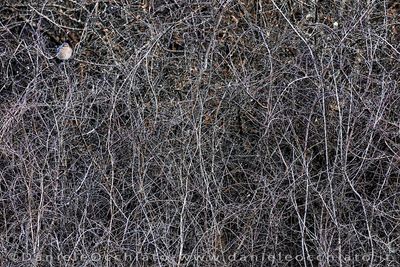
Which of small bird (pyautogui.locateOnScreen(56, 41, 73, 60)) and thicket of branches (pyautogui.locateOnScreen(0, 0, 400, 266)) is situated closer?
thicket of branches (pyautogui.locateOnScreen(0, 0, 400, 266))

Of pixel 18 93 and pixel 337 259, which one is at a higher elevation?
pixel 18 93

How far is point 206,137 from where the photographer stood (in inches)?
156

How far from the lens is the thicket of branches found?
3611mm

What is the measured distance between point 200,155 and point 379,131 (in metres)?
0.99

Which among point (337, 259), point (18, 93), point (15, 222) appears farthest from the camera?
point (18, 93)

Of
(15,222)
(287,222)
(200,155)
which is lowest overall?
(287,222)

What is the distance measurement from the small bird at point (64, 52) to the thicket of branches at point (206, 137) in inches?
2.4

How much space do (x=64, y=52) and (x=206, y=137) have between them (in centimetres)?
109

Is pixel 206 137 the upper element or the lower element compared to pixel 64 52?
lower

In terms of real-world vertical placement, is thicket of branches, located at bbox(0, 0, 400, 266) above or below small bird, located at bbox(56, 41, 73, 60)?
below

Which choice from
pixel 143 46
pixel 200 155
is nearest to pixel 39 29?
pixel 143 46

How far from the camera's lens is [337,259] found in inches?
137

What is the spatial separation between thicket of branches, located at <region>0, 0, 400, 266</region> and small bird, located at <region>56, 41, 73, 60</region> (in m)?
0.06

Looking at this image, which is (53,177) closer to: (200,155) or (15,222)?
(15,222)
